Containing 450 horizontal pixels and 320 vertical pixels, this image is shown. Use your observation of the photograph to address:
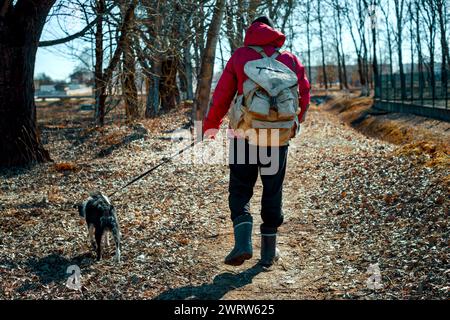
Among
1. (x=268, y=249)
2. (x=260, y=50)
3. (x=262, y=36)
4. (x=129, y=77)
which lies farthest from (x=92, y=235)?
(x=129, y=77)

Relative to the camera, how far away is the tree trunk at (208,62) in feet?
58.1

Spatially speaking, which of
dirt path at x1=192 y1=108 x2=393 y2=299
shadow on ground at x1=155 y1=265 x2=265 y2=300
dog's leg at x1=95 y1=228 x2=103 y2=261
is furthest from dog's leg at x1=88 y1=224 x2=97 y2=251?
shadow on ground at x1=155 y1=265 x2=265 y2=300

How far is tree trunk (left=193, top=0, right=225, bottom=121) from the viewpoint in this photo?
58.1 feet

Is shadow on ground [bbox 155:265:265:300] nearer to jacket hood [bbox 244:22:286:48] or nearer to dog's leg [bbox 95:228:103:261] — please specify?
dog's leg [bbox 95:228:103:261]

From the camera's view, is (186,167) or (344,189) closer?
(344,189)

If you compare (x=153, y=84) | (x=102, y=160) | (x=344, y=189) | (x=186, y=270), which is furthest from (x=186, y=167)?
(x=153, y=84)

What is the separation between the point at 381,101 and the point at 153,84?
1661 cm

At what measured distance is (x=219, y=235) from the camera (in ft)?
24.6

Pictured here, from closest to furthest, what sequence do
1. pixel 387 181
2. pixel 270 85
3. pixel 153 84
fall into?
1. pixel 270 85
2. pixel 387 181
3. pixel 153 84

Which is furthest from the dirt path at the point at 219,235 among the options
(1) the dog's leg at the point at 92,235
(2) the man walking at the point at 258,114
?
(2) the man walking at the point at 258,114

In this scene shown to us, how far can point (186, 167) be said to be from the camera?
13.0 meters
